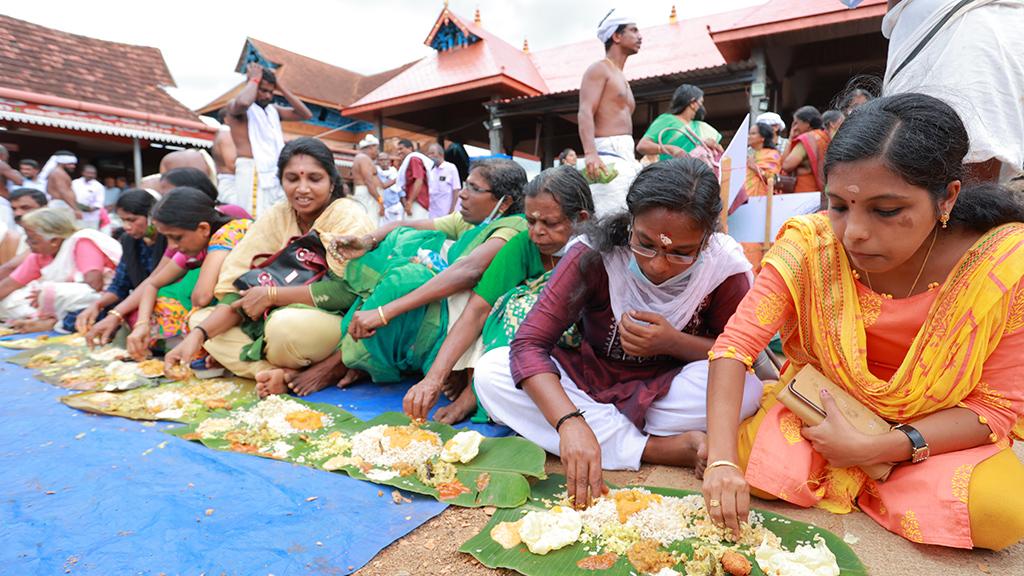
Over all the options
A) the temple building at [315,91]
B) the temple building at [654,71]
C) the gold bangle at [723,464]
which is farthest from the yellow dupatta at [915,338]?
the temple building at [315,91]

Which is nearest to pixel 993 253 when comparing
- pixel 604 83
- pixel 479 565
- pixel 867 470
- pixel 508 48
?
pixel 867 470

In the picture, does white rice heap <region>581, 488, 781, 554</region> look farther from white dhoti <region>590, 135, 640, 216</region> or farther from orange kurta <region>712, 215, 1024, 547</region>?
white dhoti <region>590, 135, 640, 216</region>

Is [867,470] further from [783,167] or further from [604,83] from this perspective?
[783,167]

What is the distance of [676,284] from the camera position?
211cm

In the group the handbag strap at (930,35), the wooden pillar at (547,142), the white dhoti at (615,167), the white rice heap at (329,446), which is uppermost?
the wooden pillar at (547,142)

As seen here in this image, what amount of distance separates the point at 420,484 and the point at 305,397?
1351 millimetres

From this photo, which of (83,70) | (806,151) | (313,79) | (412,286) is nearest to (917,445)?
(412,286)

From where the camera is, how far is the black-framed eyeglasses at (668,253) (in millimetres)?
1912

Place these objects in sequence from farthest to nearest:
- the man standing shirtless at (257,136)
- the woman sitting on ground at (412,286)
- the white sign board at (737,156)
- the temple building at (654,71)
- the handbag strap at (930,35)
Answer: the temple building at (654,71) < the man standing shirtless at (257,136) < the white sign board at (737,156) < the woman sitting on ground at (412,286) < the handbag strap at (930,35)

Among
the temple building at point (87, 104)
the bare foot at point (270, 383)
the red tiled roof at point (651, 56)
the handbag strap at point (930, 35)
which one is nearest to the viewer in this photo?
the handbag strap at point (930, 35)

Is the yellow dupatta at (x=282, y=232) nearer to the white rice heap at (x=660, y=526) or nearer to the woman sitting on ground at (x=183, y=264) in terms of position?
the woman sitting on ground at (x=183, y=264)

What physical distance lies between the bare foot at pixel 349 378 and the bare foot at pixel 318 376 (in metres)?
0.03

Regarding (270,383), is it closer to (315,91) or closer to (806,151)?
(806,151)

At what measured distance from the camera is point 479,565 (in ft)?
5.14
